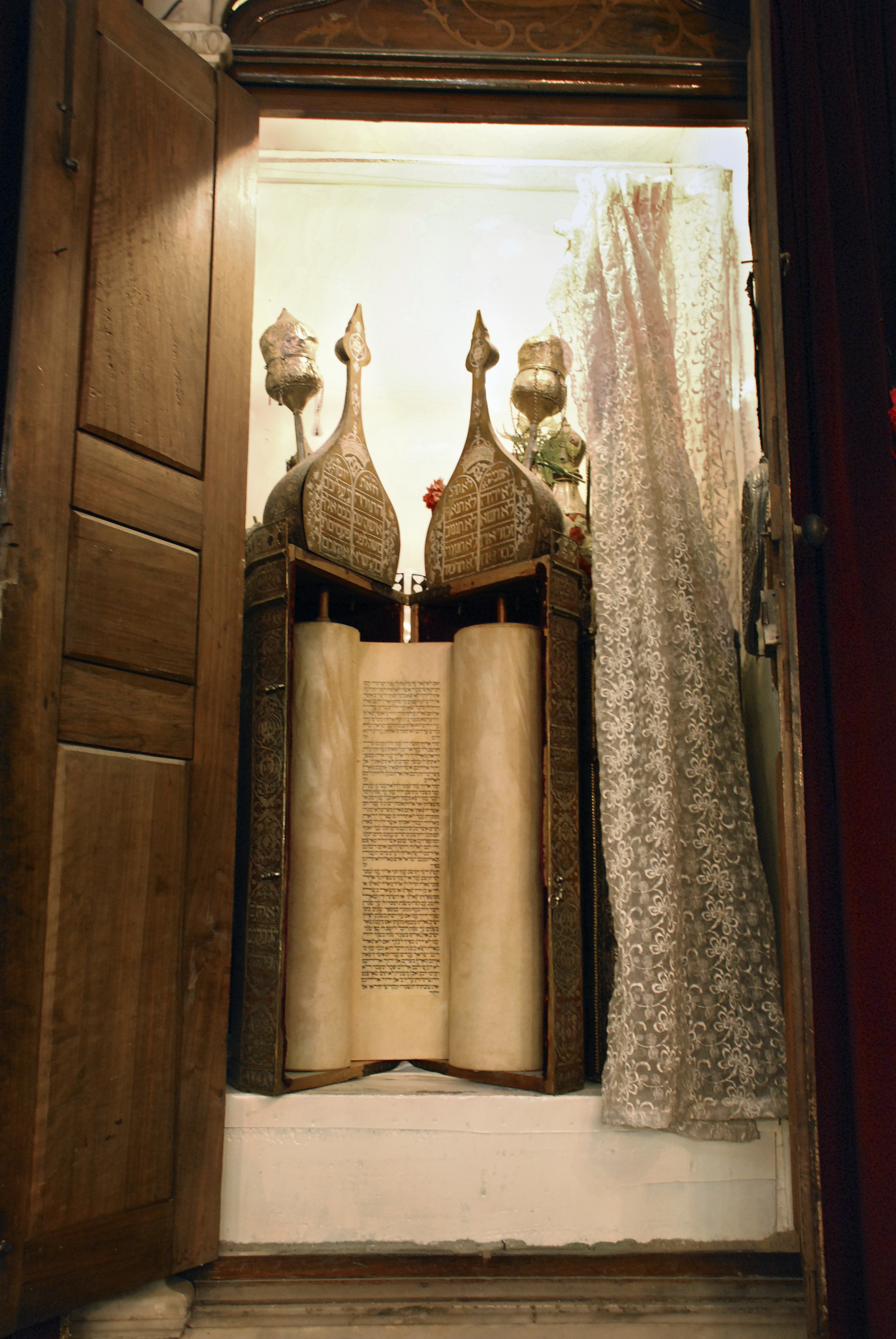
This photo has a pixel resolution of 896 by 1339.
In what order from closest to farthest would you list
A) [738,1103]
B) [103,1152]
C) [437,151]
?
[103,1152], [738,1103], [437,151]

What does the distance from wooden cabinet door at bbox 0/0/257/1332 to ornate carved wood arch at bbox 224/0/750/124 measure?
23 centimetres

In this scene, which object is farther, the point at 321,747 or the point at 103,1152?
the point at 321,747

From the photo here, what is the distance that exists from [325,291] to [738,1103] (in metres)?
2.51

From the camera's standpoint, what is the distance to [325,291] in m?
3.10

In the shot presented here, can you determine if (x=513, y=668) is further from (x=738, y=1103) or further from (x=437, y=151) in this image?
(x=437, y=151)

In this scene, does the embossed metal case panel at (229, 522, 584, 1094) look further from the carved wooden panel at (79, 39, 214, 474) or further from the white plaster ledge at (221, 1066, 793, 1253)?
the carved wooden panel at (79, 39, 214, 474)

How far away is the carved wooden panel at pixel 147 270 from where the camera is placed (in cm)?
165

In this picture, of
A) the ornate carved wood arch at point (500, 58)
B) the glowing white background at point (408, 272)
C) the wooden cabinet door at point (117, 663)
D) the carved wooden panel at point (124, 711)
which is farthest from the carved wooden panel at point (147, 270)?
the glowing white background at point (408, 272)

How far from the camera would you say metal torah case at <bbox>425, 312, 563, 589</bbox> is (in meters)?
2.06

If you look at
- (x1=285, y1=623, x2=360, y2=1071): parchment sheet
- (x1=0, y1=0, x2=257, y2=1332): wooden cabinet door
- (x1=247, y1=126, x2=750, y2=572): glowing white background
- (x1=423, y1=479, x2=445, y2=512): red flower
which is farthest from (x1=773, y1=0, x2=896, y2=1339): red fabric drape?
(x1=247, y1=126, x2=750, y2=572): glowing white background

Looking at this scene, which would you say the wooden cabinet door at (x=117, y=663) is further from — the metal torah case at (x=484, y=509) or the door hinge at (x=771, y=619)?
the door hinge at (x=771, y=619)

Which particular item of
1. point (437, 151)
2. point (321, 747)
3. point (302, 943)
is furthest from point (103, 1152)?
point (437, 151)

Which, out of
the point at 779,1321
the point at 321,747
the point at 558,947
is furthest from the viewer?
the point at 321,747

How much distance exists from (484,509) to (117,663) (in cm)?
86
